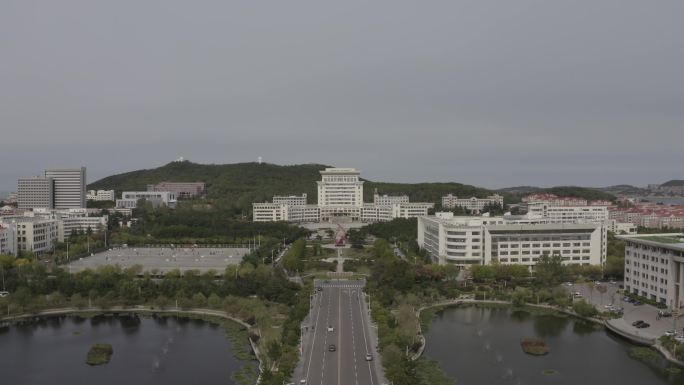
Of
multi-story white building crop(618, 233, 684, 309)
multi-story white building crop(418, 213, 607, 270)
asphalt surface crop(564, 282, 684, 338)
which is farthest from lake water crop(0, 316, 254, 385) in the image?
multi-story white building crop(618, 233, 684, 309)

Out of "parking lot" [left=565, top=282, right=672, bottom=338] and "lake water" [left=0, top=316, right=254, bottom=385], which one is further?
"parking lot" [left=565, top=282, right=672, bottom=338]

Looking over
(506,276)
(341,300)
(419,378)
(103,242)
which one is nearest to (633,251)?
(506,276)

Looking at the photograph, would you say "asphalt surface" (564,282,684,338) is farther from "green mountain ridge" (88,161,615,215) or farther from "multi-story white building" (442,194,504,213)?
"green mountain ridge" (88,161,615,215)

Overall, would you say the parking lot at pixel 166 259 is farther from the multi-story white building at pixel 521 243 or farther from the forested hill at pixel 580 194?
the forested hill at pixel 580 194

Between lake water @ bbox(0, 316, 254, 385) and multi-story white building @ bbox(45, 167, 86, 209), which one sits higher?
multi-story white building @ bbox(45, 167, 86, 209)

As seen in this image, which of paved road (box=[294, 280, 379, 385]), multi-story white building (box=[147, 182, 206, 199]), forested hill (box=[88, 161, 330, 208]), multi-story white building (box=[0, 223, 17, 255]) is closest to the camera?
paved road (box=[294, 280, 379, 385])

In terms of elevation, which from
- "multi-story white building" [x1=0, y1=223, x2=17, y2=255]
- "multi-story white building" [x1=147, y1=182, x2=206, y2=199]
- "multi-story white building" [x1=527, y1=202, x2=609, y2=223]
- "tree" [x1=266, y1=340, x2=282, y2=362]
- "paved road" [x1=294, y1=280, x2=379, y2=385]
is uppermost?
"multi-story white building" [x1=147, y1=182, x2=206, y2=199]

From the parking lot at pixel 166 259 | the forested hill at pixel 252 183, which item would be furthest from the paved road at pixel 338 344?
the forested hill at pixel 252 183
